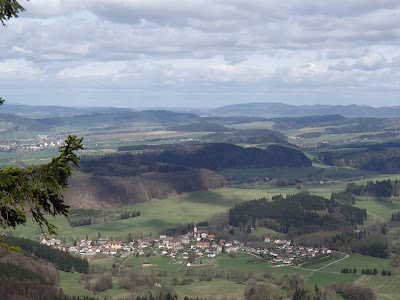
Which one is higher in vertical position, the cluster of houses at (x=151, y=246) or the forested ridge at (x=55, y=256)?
the forested ridge at (x=55, y=256)

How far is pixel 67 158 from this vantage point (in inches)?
776

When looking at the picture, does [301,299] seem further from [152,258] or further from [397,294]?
[152,258]

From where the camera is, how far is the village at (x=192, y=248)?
160500 mm

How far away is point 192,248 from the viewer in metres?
171

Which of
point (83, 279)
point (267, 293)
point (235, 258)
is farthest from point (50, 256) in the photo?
point (267, 293)

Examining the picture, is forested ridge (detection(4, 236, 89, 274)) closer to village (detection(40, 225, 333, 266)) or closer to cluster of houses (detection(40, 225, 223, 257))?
village (detection(40, 225, 333, 266))

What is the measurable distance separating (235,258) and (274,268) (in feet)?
55.4

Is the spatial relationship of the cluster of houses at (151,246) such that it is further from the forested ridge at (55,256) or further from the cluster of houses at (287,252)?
the cluster of houses at (287,252)

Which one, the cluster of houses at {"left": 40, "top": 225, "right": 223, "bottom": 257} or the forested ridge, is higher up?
the forested ridge

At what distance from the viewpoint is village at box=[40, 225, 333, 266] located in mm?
160500

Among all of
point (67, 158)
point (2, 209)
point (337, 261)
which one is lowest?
point (337, 261)

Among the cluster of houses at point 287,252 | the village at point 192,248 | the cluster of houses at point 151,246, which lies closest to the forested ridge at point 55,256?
the village at point 192,248

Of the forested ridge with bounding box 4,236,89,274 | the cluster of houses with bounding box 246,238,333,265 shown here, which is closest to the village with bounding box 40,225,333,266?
the cluster of houses with bounding box 246,238,333,265

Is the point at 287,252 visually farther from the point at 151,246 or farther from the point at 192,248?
the point at 151,246
